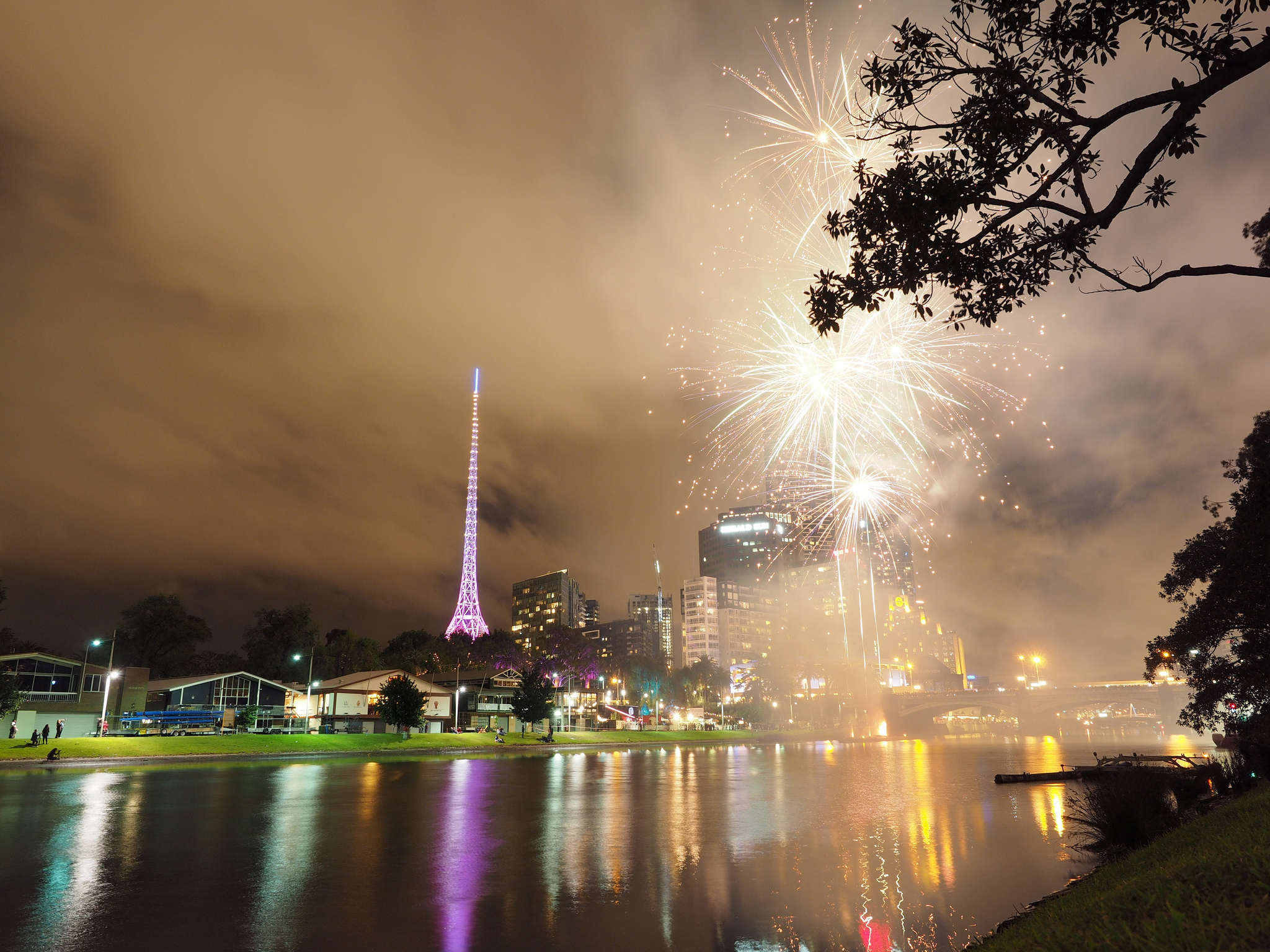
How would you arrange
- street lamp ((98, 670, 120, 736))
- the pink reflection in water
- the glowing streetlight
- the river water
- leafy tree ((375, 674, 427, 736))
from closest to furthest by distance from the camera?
1. the river water
2. the pink reflection in water
3. street lamp ((98, 670, 120, 736))
4. leafy tree ((375, 674, 427, 736))
5. the glowing streetlight

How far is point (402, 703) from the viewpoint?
267 feet

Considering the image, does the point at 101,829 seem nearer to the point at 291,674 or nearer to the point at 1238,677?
the point at 1238,677

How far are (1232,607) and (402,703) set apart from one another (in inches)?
2841

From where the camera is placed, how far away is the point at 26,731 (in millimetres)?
68188

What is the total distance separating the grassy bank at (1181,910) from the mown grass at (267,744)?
2464 inches

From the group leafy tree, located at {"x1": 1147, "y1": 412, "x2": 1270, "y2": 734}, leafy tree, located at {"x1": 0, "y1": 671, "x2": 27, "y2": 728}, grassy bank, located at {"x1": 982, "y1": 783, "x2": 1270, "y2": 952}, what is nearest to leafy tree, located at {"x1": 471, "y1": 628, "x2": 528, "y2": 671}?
leafy tree, located at {"x1": 0, "y1": 671, "x2": 27, "y2": 728}

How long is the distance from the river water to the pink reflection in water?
91 millimetres

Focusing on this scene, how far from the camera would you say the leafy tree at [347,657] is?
141125mm

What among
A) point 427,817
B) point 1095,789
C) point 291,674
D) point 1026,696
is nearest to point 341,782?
point 427,817

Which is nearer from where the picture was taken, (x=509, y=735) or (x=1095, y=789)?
(x=1095, y=789)

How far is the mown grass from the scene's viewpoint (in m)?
54.8

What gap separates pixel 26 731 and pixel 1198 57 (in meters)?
89.3

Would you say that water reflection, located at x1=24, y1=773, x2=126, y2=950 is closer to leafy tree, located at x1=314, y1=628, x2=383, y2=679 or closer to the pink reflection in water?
the pink reflection in water

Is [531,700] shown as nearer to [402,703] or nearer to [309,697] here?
[402,703]
